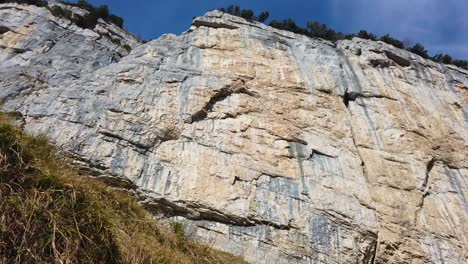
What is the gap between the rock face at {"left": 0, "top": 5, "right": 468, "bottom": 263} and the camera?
1174 cm

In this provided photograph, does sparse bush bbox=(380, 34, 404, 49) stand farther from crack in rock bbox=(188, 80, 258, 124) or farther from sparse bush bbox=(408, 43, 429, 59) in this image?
crack in rock bbox=(188, 80, 258, 124)

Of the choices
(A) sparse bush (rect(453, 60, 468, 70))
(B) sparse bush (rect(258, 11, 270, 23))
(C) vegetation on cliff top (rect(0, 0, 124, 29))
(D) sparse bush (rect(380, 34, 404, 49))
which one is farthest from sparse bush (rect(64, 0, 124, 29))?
(A) sparse bush (rect(453, 60, 468, 70))

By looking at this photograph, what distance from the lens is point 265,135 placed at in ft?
46.9

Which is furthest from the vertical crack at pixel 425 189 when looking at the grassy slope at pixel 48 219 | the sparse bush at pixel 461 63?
the sparse bush at pixel 461 63

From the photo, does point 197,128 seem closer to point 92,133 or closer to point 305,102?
point 92,133

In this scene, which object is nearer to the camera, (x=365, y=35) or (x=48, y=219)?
(x=48, y=219)

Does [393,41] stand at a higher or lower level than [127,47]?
higher

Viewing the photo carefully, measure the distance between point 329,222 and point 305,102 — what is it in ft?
17.8

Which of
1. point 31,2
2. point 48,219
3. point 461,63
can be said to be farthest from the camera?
point 461,63

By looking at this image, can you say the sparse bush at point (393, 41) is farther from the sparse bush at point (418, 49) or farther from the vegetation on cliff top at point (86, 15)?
the vegetation on cliff top at point (86, 15)

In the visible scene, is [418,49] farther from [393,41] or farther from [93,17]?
[93,17]

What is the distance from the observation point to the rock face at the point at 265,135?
38.5ft

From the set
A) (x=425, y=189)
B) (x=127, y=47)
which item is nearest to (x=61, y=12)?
(x=127, y=47)

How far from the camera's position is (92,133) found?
12.4 m
